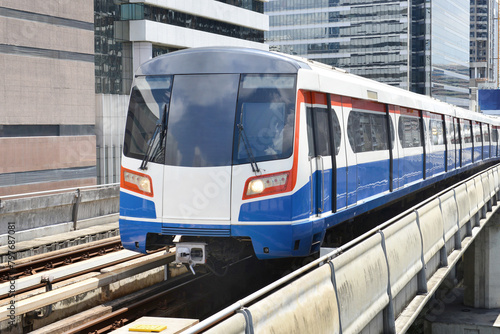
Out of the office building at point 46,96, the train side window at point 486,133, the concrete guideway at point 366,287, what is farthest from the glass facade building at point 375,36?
the concrete guideway at point 366,287

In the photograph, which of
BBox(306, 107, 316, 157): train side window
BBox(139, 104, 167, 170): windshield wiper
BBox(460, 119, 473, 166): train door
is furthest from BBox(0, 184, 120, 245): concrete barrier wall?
BBox(460, 119, 473, 166): train door

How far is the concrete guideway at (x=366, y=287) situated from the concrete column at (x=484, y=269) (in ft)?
51.5

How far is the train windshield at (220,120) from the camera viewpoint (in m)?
9.11

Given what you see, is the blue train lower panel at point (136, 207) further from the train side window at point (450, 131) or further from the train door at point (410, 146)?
the train side window at point (450, 131)

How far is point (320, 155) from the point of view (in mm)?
9852

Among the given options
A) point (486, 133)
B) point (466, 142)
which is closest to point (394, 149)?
point (466, 142)

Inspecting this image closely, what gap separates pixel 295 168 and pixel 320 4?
107 m

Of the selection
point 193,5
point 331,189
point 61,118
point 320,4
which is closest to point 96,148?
point 61,118

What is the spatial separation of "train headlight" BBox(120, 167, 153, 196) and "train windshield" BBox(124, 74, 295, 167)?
0.83 ft

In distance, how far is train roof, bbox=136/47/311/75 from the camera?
30.8 ft

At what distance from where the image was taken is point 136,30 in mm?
37281

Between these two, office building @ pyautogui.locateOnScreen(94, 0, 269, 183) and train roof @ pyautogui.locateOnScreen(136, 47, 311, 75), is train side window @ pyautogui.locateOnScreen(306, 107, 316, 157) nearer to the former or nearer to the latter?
train roof @ pyautogui.locateOnScreen(136, 47, 311, 75)

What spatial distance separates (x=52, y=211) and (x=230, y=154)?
25.3 ft

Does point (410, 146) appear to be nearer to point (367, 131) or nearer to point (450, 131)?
point (367, 131)
